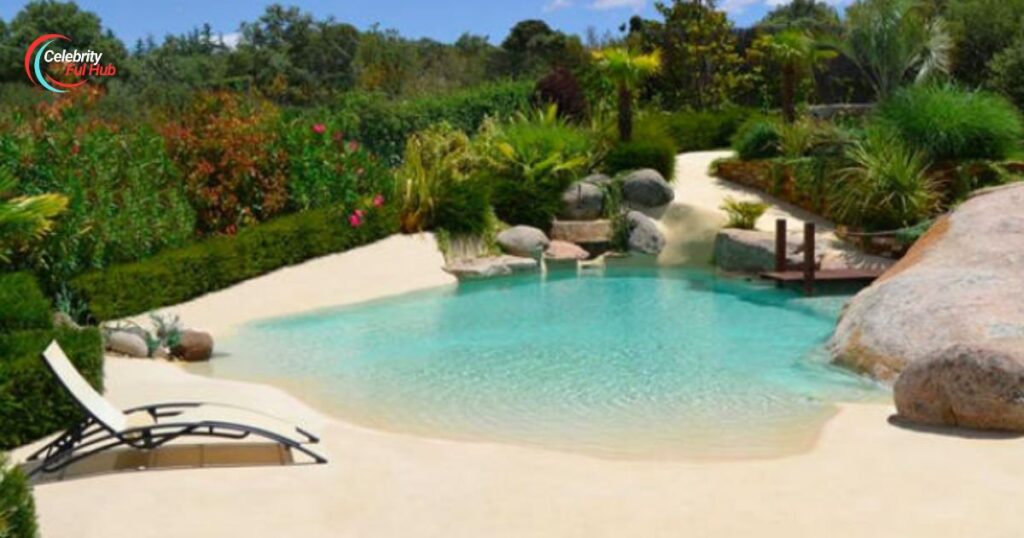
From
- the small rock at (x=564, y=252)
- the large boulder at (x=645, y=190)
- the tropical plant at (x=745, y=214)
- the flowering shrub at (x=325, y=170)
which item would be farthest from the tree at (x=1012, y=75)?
the flowering shrub at (x=325, y=170)

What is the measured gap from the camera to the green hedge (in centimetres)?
1289

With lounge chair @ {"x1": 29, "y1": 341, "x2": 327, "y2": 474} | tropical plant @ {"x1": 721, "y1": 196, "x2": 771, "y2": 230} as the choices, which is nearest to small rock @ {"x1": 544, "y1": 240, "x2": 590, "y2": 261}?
tropical plant @ {"x1": 721, "y1": 196, "x2": 771, "y2": 230}

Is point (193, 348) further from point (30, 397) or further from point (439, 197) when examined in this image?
point (439, 197)

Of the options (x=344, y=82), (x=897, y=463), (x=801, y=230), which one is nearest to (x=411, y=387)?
(x=897, y=463)

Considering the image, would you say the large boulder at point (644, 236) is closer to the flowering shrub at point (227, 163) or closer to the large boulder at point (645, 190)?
the large boulder at point (645, 190)

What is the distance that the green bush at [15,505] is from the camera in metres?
4.55

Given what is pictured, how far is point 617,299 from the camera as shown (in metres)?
15.2

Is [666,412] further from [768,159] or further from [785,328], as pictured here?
[768,159]

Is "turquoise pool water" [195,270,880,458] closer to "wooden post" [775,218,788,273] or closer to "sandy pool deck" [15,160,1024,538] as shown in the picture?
"wooden post" [775,218,788,273]

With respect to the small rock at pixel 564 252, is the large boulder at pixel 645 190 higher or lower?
higher

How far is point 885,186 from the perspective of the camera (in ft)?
57.6

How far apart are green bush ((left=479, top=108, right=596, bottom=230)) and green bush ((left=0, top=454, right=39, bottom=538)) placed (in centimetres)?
1499

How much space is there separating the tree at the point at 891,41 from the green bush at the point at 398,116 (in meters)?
7.58

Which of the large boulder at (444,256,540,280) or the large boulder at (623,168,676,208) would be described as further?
the large boulder at (623,168,676,208)
